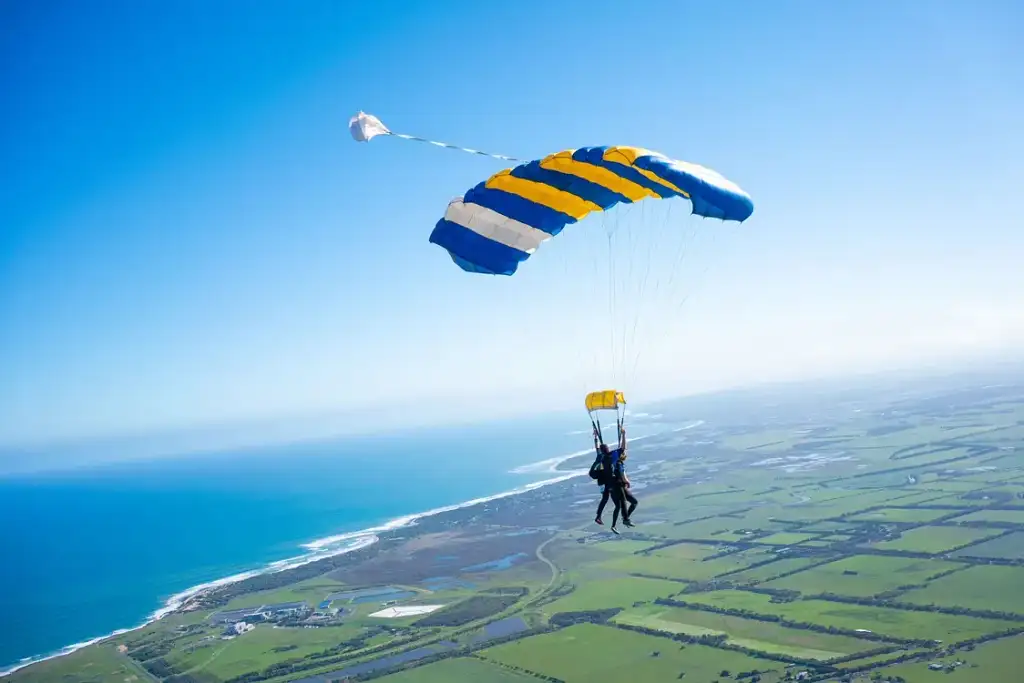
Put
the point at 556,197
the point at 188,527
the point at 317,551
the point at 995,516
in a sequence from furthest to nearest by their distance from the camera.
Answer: the point at 188,527 → the point at 317,551 → the point at 995,516 → the point at 556,197

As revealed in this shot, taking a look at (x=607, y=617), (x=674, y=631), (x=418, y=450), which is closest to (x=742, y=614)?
(x=674, y=631)

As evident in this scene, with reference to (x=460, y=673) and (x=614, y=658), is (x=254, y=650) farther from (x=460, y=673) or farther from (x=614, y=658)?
(x=614, y=658)

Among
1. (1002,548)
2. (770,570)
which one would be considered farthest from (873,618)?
A: (1002,548)

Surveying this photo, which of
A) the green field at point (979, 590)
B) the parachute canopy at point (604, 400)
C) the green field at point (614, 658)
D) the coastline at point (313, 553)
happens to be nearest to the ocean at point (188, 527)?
the coastline at point (313, 553)

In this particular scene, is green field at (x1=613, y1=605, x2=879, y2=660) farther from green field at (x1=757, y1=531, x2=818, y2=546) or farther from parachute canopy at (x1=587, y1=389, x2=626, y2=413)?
parachute canopy at (x1=587, y1=389, x2=626, y2=413)

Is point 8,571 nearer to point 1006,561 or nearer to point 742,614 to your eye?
point 742,614

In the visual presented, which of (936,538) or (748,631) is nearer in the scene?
(748,631)

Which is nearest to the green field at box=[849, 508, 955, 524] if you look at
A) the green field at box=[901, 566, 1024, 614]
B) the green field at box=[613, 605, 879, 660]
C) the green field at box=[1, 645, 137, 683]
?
the green field at box=[901, 566, 1024, 614]
